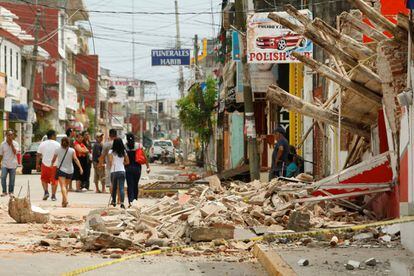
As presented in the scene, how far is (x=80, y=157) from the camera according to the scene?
93.9 feet

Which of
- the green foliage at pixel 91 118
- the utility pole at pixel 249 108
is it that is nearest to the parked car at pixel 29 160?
the utility pole at pixel 249 108

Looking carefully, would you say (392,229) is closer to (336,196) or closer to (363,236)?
(363,236)

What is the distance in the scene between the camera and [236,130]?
49438 mm

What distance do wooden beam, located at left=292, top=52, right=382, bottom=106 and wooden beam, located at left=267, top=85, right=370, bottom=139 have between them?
6.29 ft

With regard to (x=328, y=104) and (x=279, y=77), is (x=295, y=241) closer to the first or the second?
(x=328, y=104)

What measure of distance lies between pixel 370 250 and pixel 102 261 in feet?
10.8

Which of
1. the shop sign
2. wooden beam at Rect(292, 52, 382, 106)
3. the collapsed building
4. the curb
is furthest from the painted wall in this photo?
the curb

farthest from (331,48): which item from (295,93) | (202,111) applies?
(202,111)

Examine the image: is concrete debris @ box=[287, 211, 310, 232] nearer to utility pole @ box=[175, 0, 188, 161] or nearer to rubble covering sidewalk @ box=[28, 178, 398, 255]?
rubble covering sidewalk @ box=[28, 178, 398, 255]

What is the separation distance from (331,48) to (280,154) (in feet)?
26.9

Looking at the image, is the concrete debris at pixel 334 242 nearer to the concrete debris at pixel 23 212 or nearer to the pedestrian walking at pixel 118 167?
the concrete debris at pixel 23 212

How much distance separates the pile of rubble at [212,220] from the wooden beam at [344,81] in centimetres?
187

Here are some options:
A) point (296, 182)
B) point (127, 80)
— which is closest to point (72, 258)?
point (296, 182)

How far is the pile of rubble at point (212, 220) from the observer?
13344 mm
